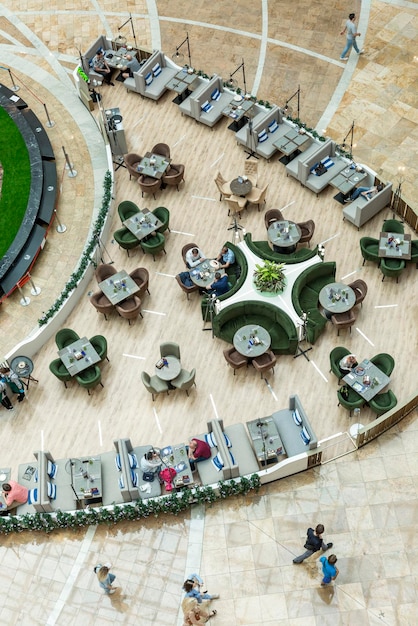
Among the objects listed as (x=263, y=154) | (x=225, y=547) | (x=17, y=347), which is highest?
(x=263, y=154)

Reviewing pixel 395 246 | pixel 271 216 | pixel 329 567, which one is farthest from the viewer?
pixel 271 216

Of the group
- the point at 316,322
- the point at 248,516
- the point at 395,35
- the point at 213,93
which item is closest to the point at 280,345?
the point at 316,322

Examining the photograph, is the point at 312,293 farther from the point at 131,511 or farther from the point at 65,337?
the point at 131,511

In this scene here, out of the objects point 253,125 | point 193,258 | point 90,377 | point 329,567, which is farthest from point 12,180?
point 329,567

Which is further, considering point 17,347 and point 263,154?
point 263,154

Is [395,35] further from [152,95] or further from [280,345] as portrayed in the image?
[280,345]

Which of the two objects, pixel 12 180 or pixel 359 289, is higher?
pixel 359 289

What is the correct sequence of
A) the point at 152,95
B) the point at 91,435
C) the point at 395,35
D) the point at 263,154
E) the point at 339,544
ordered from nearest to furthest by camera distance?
the point at 339,544, the point at 91,435, the point at 263,154, the point at 152,95, the point at 395,35
